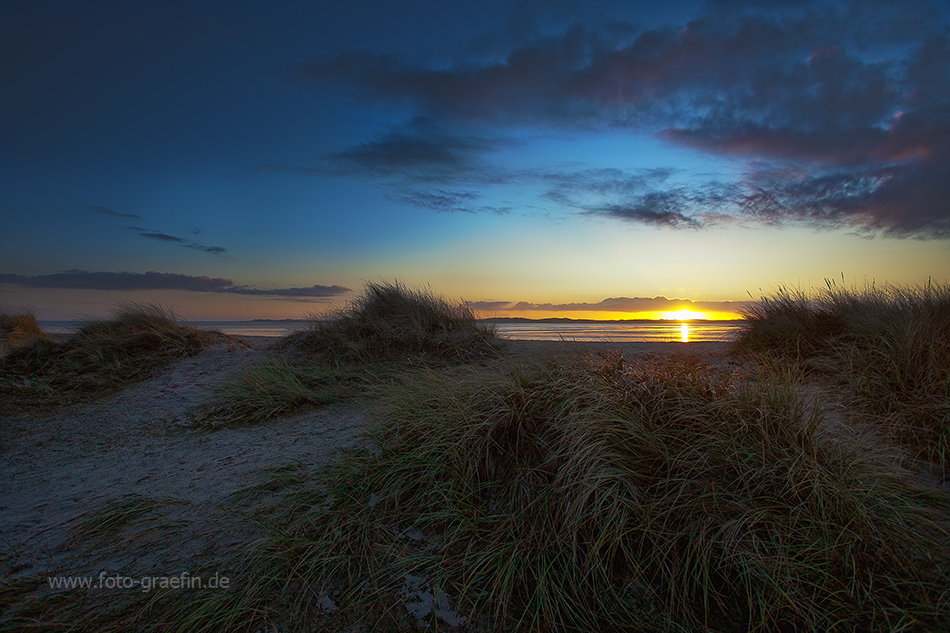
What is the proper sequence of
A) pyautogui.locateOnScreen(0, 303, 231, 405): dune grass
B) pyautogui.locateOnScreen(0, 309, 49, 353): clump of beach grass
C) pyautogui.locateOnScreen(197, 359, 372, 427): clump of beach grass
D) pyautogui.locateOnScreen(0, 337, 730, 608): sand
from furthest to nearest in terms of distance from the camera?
pyautogui.locateOnScreen(0, 309, 49, 353): clump of beach grass → pyautogui.locateOnScreen(0, 303, 231, 405): dune grass → pyautogui.locateOnScreen(197, 359, 372, 427): clump of beach grass → pyautogui.locateOnScreen(0, 337, 730, 608): sand

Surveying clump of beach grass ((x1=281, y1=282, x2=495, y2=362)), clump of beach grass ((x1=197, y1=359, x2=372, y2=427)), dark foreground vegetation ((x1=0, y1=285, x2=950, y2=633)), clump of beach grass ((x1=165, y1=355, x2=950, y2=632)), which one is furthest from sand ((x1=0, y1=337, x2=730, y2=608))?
clump of beach grass ((x1=281, y1=282, x2=495, y2=362))

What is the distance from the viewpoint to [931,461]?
334 centimetres

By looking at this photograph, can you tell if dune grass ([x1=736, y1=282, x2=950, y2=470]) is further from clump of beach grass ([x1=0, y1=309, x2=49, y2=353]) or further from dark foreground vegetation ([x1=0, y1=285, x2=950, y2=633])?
clump of beach grass ([x1=0, y1=309, x2=49, y2=353])

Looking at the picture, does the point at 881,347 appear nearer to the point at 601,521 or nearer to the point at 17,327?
the point at 601,521

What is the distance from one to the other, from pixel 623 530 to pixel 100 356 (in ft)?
31.8

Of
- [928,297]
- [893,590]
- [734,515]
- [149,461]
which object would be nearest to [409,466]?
[734,515]

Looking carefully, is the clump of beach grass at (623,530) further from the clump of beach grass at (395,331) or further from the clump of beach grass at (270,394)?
the clump of beach grass at (395,331)

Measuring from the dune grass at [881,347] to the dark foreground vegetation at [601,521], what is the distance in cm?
7

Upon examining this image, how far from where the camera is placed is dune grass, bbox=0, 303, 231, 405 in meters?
7.07

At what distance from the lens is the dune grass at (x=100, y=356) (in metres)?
7.07

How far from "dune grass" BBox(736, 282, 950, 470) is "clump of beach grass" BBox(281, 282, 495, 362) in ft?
14.8

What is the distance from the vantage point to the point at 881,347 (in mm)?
4801

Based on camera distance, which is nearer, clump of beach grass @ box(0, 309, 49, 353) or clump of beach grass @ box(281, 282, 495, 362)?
clump of beach grass @ box(281, 282, 495, 362)

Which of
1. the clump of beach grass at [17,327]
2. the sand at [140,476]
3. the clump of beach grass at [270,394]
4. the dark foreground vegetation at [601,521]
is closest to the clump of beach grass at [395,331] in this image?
the clump of beach grass at [270,394]
